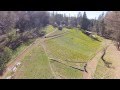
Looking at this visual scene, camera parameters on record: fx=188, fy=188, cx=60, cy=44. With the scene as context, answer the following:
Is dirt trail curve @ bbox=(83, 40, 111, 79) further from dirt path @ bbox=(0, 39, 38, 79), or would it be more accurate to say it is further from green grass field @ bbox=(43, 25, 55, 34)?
dirt path @ bbox=(0, 39, 38, 79)

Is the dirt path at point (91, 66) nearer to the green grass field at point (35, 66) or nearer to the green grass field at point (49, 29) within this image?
the green grass field at point (35, 66)

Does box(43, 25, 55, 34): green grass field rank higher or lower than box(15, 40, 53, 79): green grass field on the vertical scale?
higher

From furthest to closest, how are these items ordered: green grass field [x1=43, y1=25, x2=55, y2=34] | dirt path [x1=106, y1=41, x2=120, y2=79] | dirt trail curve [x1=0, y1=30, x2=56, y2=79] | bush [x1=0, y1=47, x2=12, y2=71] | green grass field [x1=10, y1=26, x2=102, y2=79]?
1. green grass field [x1=43, y1=25, x2=55, y2=34]
2. dirt path [x1=106, y1=41, x2=120, y2=79]
3. green grass field [x1=10, y1=26, x2=102, y2=79]
4. bush [x1=0, y1=47, x2=12, y2=71]
5. dirt trail curve [x1=0, y1=30, x2=56, y2=79]

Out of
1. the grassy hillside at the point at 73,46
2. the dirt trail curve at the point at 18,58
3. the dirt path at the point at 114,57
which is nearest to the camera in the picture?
the dirt trail curve at the point at 18,58

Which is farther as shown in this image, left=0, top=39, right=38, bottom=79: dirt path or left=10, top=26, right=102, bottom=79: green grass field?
left=10, top=26, right=102, bottom=79: green grass field

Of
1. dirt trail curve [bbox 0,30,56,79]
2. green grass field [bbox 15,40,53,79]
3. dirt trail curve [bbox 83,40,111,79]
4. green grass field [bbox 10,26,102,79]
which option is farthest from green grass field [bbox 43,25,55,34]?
dirt trail curve [bbox 83,40,111,79]

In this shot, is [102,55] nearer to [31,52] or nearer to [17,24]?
[31,52]

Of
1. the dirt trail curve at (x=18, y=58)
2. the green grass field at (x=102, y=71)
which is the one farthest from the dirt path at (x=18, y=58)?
the green grass field at (x=102, y=71)

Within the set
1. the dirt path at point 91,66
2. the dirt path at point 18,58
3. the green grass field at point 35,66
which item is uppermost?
the dirt path at point 18,58

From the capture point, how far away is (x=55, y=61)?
27.3ft

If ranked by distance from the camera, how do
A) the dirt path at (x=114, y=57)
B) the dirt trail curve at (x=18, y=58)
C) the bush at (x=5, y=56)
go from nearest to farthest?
the dirt trail curve at (x=18, y=58), the bush at (x=5, y=56), the dirt path at (x=114, y=57)

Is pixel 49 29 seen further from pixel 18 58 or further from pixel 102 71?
pixel 102 71
